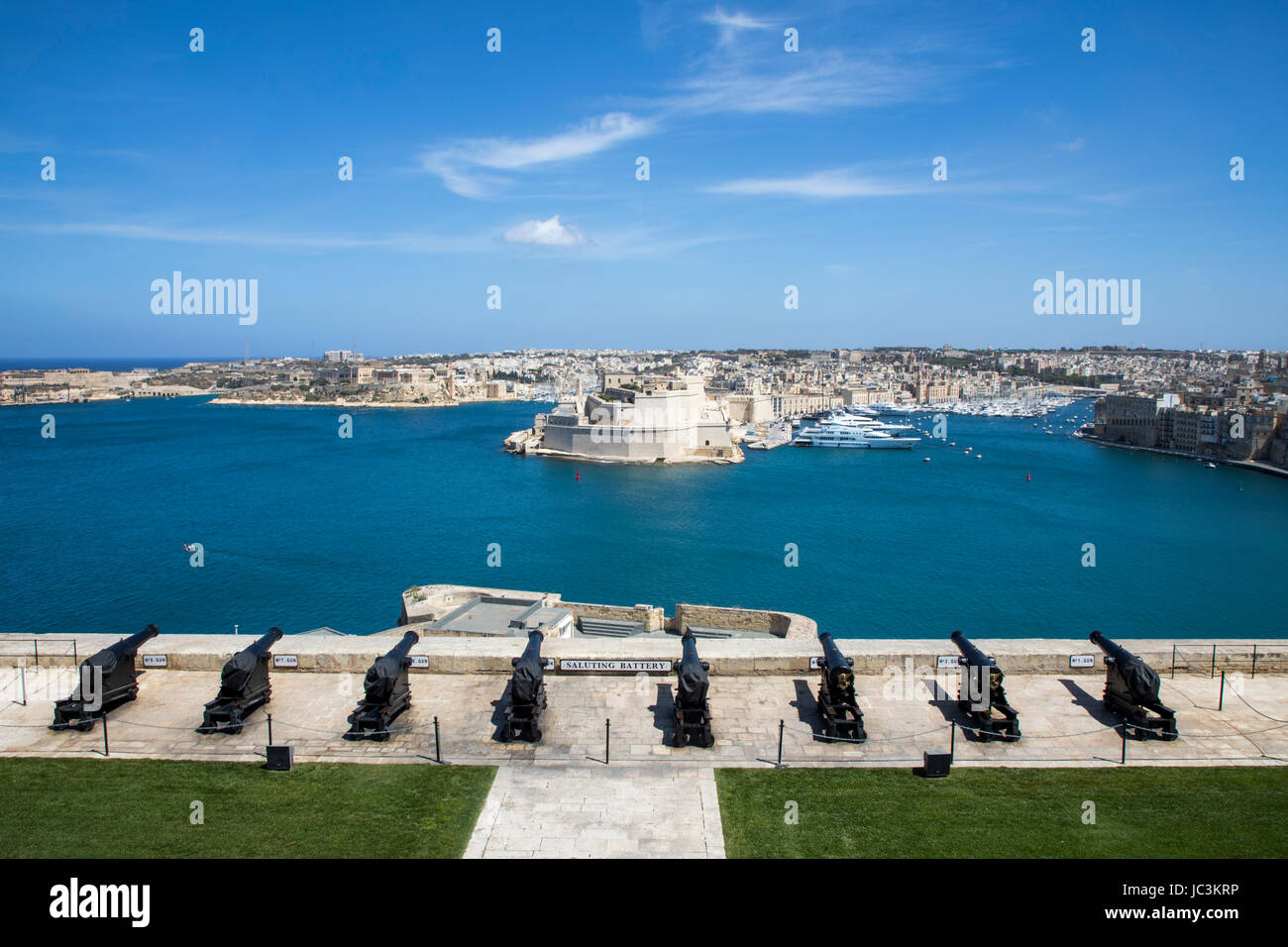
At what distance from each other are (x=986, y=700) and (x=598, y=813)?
9.08 ft

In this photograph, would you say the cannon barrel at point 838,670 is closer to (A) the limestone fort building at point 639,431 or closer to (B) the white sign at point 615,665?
(B) the white sign at point 615,665

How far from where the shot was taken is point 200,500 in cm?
3612

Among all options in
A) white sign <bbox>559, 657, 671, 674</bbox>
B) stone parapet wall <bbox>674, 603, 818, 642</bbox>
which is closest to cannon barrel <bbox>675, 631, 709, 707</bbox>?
white sign <bbox>559, 657, 671, 674</bbox>

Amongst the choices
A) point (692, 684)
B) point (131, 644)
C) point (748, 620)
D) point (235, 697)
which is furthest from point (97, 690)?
point (748, 620)

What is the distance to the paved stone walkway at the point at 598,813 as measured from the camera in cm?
400

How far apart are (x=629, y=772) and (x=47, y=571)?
2625cm

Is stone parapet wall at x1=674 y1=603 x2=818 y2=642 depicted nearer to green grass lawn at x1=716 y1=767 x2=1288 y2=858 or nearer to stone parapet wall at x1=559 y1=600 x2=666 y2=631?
stone parapet wall at x1=559 y1=600 x2=666 y2=631

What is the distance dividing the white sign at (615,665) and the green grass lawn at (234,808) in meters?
1.35

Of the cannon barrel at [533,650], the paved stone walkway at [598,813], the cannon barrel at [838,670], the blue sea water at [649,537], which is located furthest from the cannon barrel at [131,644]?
the blue sea water at [649,537]

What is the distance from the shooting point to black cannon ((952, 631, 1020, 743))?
5168mm

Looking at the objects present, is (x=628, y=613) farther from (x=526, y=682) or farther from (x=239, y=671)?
(x=239, y=671)

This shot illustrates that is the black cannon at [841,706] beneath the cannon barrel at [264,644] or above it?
beneath
